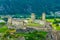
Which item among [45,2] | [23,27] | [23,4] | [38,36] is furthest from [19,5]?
[38,36]

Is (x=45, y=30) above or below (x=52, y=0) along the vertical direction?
below

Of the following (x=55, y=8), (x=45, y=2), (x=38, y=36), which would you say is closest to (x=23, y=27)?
(x=38, y=36)

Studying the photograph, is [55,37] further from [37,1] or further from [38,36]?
[37,1]

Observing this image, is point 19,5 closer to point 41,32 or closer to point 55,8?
point 55,8

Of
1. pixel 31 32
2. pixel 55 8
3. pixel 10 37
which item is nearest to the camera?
pixel 10 37

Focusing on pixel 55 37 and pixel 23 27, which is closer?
pixel 55 37

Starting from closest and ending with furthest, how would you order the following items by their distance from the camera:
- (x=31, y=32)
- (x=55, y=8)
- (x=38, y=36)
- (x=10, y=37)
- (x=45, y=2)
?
(x=10, y=37) → (x=38, y=36) → (x=31, y=32) → (x=55, y=8) → (x=45, y=2)

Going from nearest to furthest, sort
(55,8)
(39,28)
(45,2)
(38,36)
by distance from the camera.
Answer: (38,36)
(39,28)
(55,8)
(45,2)

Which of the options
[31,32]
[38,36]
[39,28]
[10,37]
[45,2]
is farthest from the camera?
[45,2]

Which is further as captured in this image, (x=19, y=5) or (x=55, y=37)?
(x=19, y=5)
